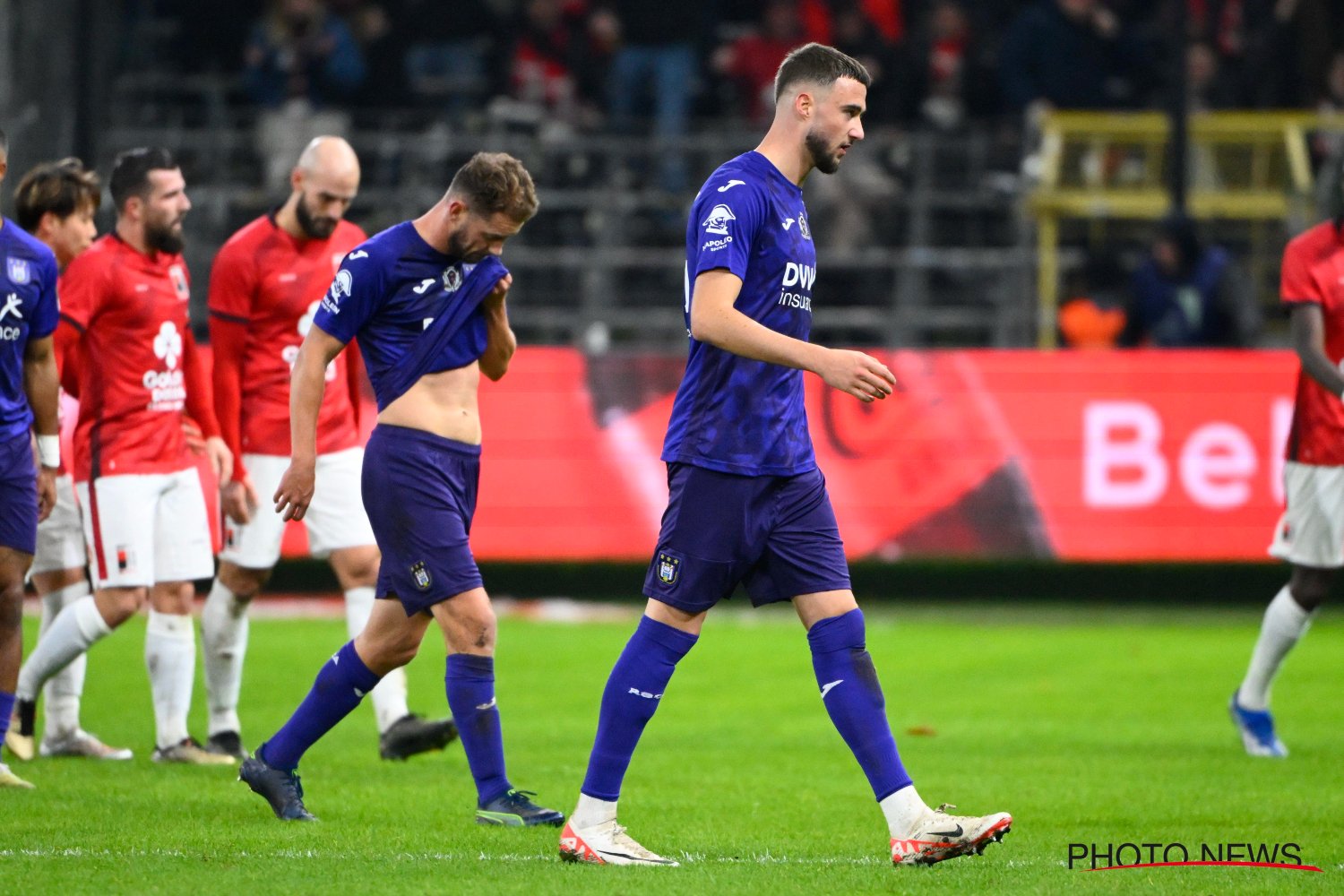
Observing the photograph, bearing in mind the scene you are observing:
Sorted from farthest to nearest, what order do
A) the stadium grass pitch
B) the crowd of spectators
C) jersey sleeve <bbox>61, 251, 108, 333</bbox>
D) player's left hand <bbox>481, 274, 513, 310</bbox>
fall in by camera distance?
the crowd of spectators, jersey sleeve <bbox>61, 251, 108, 333</bbox>, player's left hand <bbox>481, 274, 513, 310</bbox>, the stadium grass pitch

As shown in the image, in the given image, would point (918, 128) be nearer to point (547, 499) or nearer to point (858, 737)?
point (547, 499)

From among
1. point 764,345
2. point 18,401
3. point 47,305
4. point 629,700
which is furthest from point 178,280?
point 764,345

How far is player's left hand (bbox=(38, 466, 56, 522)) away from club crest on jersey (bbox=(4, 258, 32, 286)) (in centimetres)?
78

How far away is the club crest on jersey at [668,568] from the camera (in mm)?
5562

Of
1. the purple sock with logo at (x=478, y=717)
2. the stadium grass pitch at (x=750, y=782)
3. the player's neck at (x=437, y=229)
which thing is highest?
the player's neck at (x=437, y=229)

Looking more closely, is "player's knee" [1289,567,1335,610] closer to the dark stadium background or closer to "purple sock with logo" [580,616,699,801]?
"purple sock with logo" [580,616,699,801]

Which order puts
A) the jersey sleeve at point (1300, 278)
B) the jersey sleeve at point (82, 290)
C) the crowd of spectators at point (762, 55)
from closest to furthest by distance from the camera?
the jersey sleeve at point (82, 290) < the jersey sleeve at point (1300, 278) < the crowd of spectators at point (762, 55)

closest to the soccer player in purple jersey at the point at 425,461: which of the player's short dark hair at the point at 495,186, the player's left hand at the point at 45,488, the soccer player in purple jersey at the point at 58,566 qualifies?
the player's short dark hair at the point at 495,186

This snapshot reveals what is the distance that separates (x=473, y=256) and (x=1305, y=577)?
13.8 ft

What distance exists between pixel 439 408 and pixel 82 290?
6.83 ft

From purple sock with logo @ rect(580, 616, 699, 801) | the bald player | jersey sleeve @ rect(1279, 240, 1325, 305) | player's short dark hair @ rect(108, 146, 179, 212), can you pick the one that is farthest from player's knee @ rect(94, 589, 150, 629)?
jersey sleeve @ rect(1279, 240, 1325, 305)

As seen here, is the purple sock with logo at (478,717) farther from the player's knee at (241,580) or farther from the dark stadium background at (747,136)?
the dark stadium background at (747,136)

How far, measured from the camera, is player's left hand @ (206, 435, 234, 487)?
25.7 feet

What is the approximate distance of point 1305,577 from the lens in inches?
333
